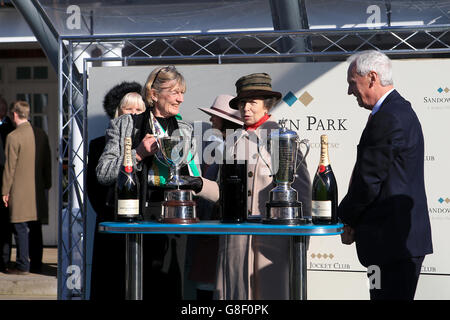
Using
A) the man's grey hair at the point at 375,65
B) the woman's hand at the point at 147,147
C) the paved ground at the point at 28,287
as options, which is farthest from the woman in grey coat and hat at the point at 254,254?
the paved ground at the point at 28,287

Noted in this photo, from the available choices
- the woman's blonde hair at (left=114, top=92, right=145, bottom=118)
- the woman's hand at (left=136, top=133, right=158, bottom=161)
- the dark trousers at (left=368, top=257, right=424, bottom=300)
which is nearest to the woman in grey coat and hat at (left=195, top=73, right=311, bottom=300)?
the woman's hand at (left=136, top=133, right=158, bottom=161)

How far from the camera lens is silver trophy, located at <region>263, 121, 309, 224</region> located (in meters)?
2.90

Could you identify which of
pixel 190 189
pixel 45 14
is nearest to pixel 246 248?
pixel 190 189

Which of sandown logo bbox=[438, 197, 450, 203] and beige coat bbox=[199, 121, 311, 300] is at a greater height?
sandown logo bbox=[438, 197, 450, 203]

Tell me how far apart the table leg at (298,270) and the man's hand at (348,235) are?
38cm

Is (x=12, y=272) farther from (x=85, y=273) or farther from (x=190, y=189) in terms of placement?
(x=190, y=189)

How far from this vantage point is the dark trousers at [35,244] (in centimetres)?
637

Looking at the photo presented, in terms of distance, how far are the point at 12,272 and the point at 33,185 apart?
821mm

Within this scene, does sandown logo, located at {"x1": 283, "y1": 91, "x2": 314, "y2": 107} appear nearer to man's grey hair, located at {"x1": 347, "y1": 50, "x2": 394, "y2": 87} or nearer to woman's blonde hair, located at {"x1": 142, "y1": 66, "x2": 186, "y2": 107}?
woman's blonde hair, located at {"x1": 142, "y1": 66, "x2": 186, "y2": 107}

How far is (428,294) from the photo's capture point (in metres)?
4.09

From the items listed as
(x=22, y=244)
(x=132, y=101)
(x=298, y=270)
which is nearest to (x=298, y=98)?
(x=132, y=101)

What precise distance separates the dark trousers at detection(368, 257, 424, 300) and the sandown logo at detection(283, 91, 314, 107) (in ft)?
4.74

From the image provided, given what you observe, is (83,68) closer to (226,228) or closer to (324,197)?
(226,228)

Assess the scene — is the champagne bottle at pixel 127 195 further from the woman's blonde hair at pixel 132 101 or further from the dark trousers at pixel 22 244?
the dark trousers at pixel 22 244
